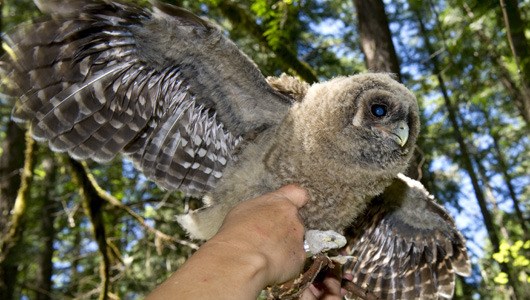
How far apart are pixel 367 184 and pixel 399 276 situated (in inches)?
71.5

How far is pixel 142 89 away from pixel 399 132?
6.82ft

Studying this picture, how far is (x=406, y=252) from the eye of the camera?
435 centimetres

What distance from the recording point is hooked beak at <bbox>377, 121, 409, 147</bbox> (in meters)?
3.11

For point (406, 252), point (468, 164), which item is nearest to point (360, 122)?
point (406, 252)

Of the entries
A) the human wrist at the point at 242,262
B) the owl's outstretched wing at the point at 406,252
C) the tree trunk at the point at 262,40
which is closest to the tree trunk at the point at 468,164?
the tree trunk at the point at 262,40

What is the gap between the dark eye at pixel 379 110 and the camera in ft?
10.3

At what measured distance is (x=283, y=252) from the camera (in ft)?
Answer: 7.40

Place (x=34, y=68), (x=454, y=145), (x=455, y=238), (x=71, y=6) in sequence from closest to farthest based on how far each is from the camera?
1. (x=71, y=6)
2. (x=34, y=68)
3. (x=455, y=238)
4. (x=454, y=145)

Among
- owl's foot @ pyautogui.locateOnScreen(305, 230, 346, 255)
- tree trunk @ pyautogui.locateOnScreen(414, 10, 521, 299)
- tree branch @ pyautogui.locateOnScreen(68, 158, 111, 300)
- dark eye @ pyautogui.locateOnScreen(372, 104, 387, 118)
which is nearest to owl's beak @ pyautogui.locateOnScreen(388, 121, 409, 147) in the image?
dark eye @ pyautogui.locateOnScreen(372, 104, 387, 118)

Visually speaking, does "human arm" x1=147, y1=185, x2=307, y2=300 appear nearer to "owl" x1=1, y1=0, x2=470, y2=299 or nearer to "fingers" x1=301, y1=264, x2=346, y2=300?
"owl" x1=1, y1=0, x2=470, y2=299

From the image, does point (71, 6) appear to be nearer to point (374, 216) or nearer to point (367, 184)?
point (367, 184)

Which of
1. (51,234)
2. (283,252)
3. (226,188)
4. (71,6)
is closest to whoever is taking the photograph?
(283,252)

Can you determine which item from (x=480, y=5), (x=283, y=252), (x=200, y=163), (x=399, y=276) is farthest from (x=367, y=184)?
(x=480, y=5)

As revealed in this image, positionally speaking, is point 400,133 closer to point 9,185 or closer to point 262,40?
point 262,40
